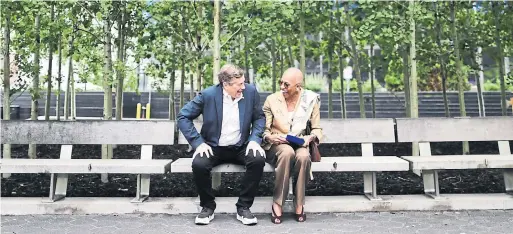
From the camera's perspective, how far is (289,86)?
4.69 m

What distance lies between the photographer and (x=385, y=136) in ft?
17.7

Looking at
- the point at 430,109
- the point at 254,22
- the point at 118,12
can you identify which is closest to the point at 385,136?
the point at 254,22

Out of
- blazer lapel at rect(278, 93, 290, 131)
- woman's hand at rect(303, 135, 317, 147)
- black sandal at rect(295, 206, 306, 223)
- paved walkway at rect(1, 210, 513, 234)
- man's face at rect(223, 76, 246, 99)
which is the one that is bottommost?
paved walkway at rect(1, 210, 513, 234)

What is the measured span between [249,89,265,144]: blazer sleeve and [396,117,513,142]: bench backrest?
1714 mm

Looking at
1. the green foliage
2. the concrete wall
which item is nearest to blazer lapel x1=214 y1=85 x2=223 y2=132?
the concrete wall

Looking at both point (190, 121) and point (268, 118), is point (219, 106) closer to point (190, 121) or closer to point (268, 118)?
point (190, 121)

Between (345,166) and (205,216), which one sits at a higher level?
(345,166)

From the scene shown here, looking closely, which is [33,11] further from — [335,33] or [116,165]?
→ [335,33]

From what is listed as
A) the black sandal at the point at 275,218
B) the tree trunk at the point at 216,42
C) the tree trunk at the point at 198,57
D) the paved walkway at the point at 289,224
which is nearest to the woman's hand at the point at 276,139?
the black sandal at the point at 275,218

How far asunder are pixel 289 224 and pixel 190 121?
4.47 ft

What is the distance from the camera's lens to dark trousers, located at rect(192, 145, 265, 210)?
4.40 meters

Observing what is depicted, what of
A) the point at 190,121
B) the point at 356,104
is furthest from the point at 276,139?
the point at 356,104

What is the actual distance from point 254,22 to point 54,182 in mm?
3559

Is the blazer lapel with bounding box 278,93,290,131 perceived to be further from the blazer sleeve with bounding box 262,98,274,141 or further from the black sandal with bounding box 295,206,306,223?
the black sandal with bounding box 295,206,306,223
